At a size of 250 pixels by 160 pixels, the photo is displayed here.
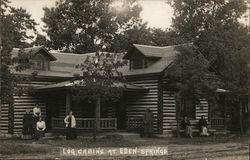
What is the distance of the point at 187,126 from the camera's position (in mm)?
31969

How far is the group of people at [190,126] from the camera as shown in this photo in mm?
31761

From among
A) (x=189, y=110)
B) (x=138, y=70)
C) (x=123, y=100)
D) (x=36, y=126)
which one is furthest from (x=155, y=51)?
(x=36, y=126)

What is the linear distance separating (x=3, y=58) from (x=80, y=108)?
1620 cm

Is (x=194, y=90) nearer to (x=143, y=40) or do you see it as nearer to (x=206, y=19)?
(x=206, y=19)

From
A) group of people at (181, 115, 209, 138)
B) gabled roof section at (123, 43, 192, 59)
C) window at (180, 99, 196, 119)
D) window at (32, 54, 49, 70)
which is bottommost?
group of people at (181, 115, 209, 138)

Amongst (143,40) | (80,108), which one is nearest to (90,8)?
(143,40)

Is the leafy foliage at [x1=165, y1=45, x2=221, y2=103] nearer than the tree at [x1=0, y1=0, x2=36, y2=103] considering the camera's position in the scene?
No

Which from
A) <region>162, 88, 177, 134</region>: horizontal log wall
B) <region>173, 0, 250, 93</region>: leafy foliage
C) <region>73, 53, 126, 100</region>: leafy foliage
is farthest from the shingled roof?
<region>73, 53, 126, 100</region>: leafy foliage

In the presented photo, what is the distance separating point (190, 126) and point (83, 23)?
97.7 ft

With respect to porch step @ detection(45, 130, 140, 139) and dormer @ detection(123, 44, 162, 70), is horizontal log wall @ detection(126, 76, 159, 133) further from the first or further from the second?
porch step @ detection(45, 130, 140, 139)

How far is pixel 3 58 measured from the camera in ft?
65.6

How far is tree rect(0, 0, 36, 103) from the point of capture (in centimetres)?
1997

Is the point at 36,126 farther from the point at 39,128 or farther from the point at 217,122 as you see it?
the point at 217,122

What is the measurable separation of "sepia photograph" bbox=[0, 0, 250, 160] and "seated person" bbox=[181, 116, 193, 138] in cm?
6
